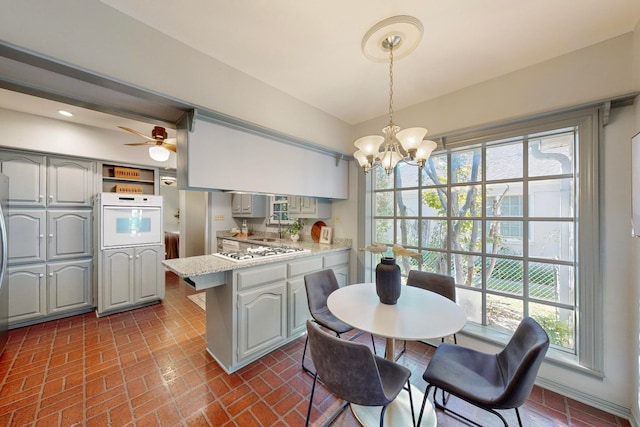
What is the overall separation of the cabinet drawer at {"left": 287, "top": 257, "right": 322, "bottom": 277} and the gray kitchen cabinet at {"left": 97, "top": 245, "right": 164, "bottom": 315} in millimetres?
2423

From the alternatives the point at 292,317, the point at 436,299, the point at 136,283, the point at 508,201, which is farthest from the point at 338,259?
the point at 136,283

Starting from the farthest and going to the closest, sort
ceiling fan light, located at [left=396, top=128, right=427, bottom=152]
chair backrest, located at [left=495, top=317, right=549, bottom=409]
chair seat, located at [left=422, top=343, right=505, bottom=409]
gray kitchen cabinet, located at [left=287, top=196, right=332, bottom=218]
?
gray kitchen cabinet, located at [left=287, top=196, right=332, bottom=218], ceiling fan light, located at [left=396, top=128, right=427, bottom=152], chair seat, located at [left=422, top=343, right=505, bottom=409], chair backrest, located at [left=495, top=317, right=549, bottom=409]

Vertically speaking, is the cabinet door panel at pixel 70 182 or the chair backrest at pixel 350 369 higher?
the cabinet door panel at pixel 70 182

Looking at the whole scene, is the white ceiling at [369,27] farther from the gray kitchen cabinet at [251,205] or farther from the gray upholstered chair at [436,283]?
the gray kitchen cabinet at [251,205]

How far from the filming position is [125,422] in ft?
4.90

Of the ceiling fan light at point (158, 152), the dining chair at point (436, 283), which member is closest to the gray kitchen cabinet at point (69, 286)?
the ceiling fan light at point (158, 152)

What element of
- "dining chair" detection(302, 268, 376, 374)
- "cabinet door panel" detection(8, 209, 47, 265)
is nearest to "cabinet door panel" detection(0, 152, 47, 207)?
"cabinet door panel" detection(8, 209, 47, 265)

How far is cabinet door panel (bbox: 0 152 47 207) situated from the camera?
267cm

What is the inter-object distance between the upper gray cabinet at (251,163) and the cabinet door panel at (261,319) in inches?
39.3

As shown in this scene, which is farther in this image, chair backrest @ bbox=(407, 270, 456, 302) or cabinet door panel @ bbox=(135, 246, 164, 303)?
cabinet door panel @ bbox=(135, 246, 164, 303)

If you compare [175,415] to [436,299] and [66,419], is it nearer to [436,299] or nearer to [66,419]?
[66,419]

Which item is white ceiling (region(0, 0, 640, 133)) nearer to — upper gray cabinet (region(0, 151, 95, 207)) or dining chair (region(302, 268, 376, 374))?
upper gray cabinet (region(0, 151, 95, 207))

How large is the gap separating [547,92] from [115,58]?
3.13 meters

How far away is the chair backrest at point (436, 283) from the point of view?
2.00m
